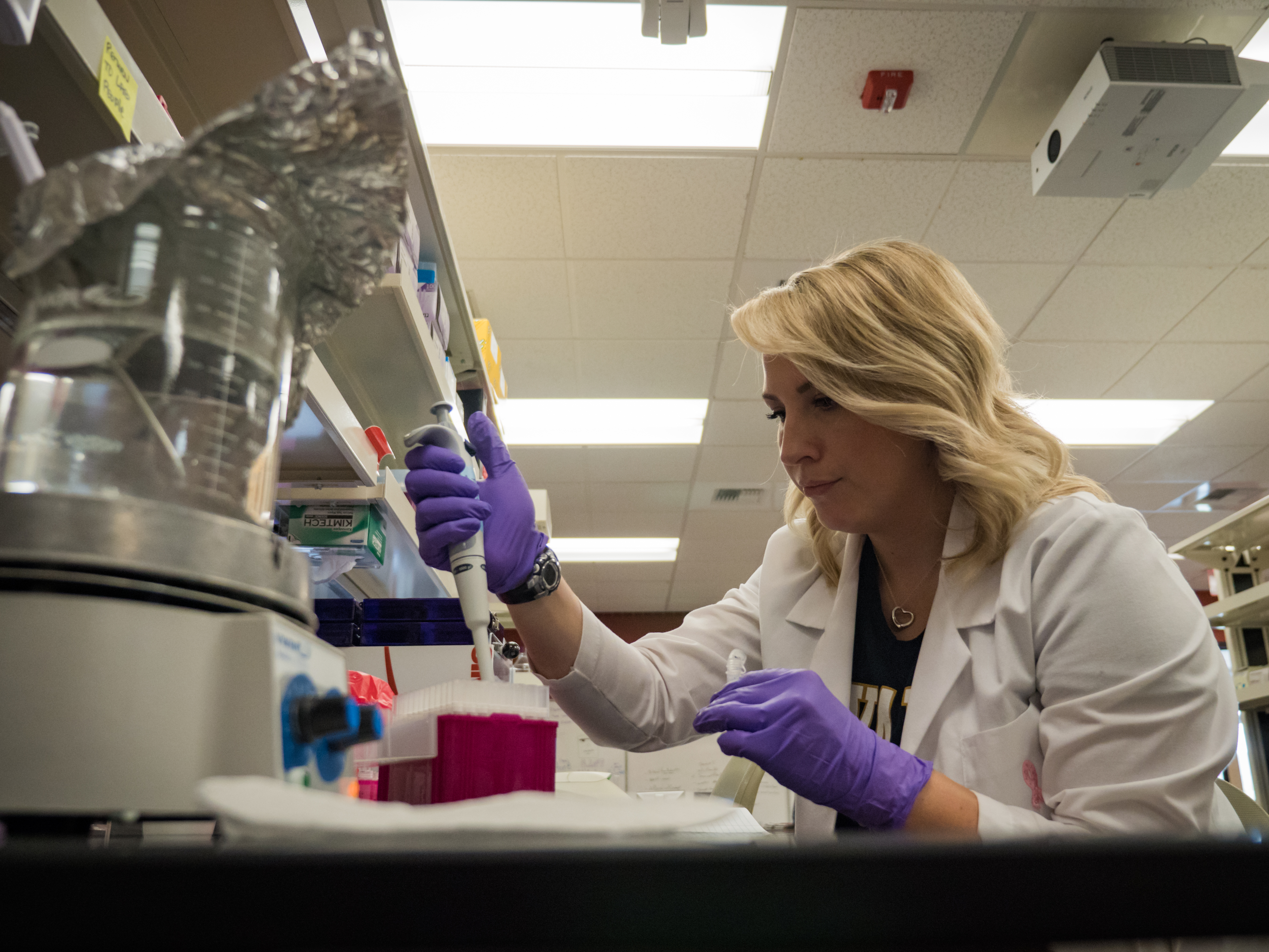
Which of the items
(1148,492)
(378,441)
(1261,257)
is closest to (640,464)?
(1261,257)

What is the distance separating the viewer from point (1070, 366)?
421cm

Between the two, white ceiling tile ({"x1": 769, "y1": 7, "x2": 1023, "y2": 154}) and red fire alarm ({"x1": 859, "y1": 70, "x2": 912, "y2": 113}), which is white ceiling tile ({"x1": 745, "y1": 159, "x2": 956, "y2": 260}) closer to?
white ceiling tile ({"x1": 769, "y1": 7, "x2": 1023, "y2": 154})

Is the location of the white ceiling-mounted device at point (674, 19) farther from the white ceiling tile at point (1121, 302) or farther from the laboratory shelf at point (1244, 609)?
the laboratory shelf at point (1244, 609)

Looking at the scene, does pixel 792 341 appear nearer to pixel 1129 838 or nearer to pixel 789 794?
pixel 1129 838

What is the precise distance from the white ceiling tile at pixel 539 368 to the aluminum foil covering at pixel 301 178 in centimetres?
322

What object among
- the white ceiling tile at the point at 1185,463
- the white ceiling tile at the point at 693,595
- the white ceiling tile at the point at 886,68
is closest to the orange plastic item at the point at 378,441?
the white ceiling tile at the point at 886,68

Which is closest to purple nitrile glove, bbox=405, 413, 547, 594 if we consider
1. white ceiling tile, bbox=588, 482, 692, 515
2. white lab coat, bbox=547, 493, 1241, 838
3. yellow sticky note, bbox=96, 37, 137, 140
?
white lab coat, bbox=547, 493, 1241, 838

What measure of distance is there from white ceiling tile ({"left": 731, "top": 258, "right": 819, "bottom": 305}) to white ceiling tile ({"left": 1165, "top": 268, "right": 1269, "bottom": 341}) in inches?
67.6

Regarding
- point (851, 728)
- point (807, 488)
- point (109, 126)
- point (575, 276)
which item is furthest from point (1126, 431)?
point (109, 126)

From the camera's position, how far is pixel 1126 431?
4.90m

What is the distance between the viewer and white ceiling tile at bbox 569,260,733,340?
3461 millimetres

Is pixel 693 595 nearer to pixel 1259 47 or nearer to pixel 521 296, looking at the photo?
pixel 521 296

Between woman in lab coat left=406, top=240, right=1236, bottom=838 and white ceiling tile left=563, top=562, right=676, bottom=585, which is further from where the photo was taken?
white ceiling tile left=563, top=562, right=676, bottom=585

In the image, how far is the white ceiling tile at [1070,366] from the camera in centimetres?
405
